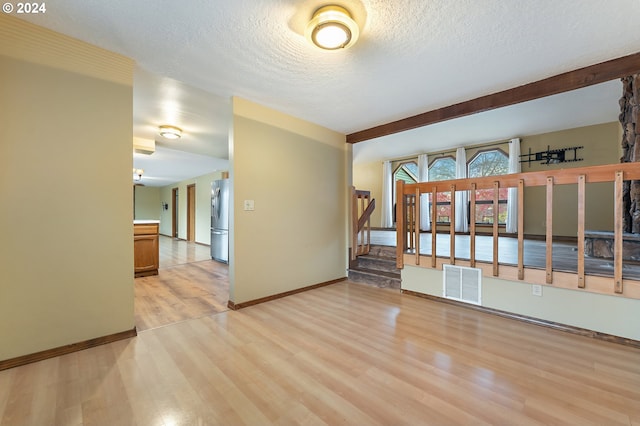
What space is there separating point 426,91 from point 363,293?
2.67 metres

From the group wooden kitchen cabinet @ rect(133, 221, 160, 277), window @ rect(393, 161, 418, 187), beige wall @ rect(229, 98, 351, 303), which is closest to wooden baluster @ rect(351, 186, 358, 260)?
beige wall @ rect(229, 98, 351, 303)

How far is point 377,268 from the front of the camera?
166 inches

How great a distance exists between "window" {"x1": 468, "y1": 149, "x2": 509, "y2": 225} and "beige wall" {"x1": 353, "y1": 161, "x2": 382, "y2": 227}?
2.76 meters

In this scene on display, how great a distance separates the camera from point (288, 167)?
3.58 metres

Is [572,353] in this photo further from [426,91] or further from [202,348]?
[202,348]

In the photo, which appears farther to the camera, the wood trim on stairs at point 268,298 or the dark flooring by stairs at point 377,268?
the dark flooring by stairs at point 377,268

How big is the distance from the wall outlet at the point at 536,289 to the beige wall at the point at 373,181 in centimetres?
613

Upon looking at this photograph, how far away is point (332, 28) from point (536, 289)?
10.0ft

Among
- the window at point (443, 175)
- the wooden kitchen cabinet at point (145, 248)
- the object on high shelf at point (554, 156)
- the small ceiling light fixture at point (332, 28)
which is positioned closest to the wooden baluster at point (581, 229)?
the small ceiling light fixture at point (332, 28)

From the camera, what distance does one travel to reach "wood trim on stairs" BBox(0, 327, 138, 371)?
1811 mm

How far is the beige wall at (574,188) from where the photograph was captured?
5188mm

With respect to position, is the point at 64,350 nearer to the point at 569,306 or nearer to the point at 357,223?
the point at 357,223

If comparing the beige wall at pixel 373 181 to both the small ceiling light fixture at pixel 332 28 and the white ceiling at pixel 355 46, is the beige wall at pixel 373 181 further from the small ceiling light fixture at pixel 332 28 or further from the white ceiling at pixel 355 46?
the small ceiling light fixture at pixel 332 28

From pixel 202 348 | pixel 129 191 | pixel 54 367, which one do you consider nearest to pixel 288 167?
pixel 129 191
